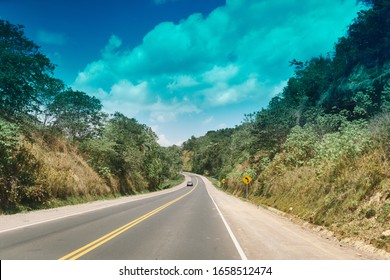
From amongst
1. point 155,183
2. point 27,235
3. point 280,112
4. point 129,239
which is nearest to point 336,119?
point 280,112

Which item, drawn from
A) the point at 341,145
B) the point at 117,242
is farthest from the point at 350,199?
the point at 117,242

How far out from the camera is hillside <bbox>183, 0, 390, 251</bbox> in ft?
39.8

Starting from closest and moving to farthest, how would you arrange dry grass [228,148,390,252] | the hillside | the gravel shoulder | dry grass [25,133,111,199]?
the gravel shoulder < dry grass [228,148,390,252] < the hillside < dry grass [25,133,111,199]

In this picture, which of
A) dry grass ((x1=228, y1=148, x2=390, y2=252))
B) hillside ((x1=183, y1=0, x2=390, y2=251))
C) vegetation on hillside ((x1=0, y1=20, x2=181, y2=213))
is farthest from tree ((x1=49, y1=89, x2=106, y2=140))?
dry grass ((x1=228, y1=148, x2=390, y2=252))

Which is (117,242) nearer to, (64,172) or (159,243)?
(159,243)

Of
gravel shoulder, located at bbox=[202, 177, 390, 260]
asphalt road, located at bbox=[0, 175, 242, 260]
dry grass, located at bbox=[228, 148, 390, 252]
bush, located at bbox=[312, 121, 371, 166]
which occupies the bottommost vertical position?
gravel shoulder, located at bbox=[202, 177, 390, 260]

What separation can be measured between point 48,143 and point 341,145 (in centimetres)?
2477

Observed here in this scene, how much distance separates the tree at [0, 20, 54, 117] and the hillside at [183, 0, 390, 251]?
18663mm

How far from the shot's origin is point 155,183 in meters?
65.9

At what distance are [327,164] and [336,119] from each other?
942 cm

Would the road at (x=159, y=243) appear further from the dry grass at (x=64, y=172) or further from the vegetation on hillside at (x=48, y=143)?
the dry grass at (x=64, y=172)

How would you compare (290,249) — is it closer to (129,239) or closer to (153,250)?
(153,250)

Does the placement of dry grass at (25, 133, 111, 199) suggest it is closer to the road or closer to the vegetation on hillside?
the vegetation on hillside

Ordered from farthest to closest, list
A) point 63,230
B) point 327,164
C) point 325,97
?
point 325,97 → point 327,164 → point 63,230
